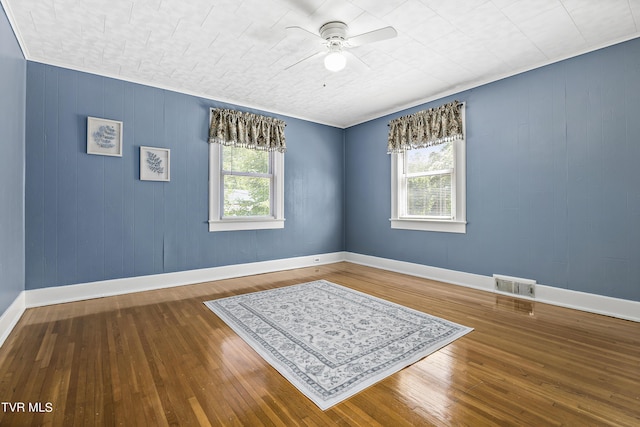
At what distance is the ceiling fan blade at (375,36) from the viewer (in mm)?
2408

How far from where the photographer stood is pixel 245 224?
4.77 meters

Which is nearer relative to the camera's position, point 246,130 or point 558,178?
point 558,178

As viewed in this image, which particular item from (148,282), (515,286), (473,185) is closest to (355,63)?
(473,185)

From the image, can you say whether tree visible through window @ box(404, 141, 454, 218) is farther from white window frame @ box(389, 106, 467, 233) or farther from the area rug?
the area rug

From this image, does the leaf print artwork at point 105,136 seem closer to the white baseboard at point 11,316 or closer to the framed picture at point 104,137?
the framed picture at point 104,137

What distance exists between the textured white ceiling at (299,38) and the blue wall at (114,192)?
303mm

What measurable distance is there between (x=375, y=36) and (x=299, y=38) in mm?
795

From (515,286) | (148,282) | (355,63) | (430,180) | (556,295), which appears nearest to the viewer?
(556,295)

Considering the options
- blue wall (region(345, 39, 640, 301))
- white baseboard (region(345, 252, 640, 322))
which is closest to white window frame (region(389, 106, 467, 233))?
blue wall (region(345, 39, 640, 301))

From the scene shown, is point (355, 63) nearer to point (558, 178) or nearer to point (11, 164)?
point (558, 178)

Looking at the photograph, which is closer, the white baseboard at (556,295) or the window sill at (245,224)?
the white baseboard at (556,295)

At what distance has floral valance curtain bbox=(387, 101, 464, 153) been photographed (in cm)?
418

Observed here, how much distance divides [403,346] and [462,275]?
2287 mm

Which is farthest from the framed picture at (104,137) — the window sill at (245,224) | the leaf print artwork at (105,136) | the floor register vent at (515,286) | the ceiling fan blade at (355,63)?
the floor register vent at (515,286)
